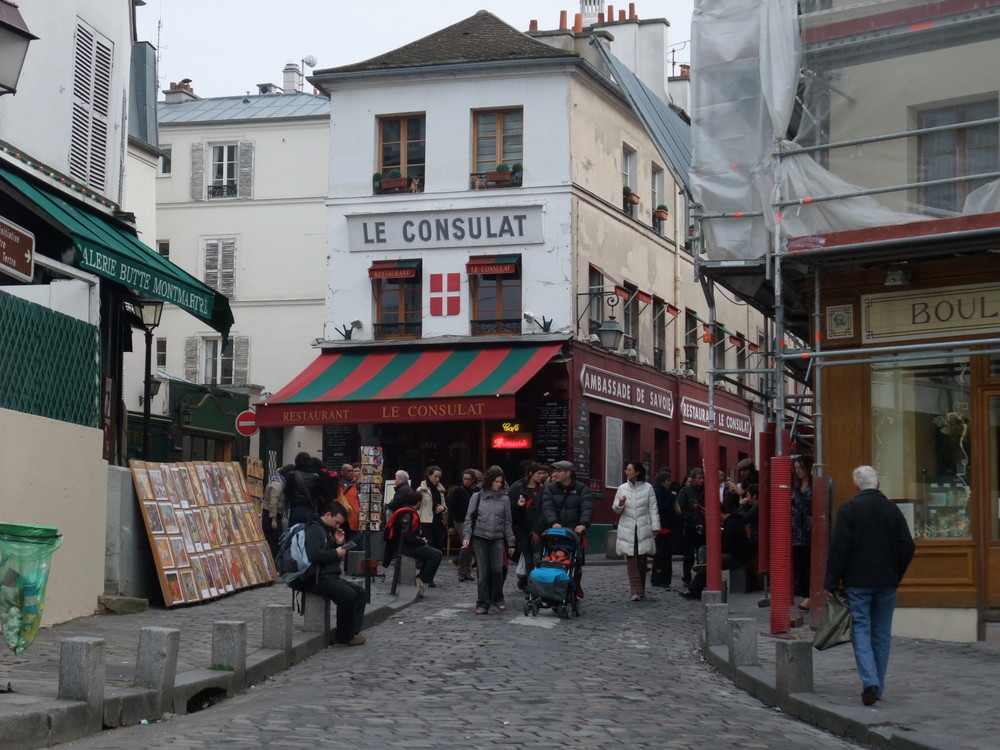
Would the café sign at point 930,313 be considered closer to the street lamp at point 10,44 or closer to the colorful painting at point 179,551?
the colorful painting at point 179,551

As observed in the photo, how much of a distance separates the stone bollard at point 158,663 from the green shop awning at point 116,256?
5.71 meters

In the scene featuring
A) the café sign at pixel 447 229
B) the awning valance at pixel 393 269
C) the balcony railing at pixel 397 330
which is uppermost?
the café sign at pixel 447 229

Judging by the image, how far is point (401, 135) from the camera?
31516mm

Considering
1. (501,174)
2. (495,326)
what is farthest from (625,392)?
(501,174)

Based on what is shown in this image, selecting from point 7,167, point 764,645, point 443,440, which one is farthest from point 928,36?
point 443,440

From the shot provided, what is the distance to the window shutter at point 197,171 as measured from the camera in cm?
3947

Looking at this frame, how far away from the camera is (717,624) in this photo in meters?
13.7

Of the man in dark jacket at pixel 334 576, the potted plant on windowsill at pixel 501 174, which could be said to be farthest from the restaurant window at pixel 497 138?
the man in dark jacket at pixel 334 576

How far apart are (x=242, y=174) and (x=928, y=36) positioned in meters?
26.8

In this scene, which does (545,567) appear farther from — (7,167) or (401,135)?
(401,135)

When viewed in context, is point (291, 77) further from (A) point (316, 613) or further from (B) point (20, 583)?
(B) point (20, 583)

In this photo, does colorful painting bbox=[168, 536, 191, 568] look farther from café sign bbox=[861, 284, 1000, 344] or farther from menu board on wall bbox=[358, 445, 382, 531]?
café sign bbox=[861, 284, 1000, 344]

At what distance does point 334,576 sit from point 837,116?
7.14m

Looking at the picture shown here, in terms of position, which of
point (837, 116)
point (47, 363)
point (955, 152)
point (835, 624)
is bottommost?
point (835, 624)
